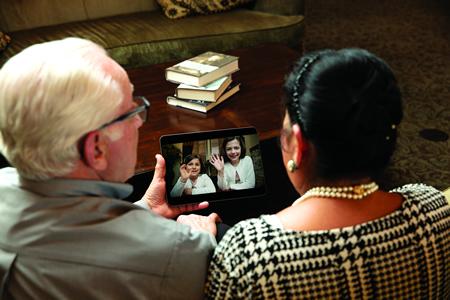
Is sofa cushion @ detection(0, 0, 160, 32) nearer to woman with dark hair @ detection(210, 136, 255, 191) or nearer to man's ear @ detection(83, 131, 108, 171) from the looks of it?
woman with dark hair @ detection(210, 136, 255, 191)

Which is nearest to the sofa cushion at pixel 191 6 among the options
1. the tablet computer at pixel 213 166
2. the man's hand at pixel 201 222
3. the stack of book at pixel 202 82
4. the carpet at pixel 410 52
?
the carpet at pixel 410 52

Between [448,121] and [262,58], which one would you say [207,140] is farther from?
[448,121]

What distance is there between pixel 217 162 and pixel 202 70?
472mm

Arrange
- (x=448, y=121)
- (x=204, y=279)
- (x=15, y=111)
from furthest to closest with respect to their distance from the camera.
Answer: (x=448, y=121)
(x=204, y=279)
(x=15, y=111)

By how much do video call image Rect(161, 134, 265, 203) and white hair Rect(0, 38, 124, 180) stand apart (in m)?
0.53

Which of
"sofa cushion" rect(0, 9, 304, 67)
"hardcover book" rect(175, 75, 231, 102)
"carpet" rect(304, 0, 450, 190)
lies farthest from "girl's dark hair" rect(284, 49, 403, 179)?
"sofa cushion" rect(0, 9, 304, 67)

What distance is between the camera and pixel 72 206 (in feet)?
2.60

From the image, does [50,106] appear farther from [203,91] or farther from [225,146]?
[203,91]

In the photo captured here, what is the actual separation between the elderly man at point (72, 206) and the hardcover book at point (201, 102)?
31.4 inches

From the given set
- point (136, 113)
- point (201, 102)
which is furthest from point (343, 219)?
point (201, 102)

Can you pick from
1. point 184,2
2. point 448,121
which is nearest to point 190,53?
point 184,2

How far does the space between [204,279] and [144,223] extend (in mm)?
158

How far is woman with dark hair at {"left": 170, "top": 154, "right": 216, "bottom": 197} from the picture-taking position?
1309 mm

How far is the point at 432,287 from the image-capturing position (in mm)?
810
